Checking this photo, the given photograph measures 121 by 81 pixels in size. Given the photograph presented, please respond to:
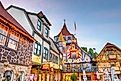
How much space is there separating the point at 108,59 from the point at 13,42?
2152cm

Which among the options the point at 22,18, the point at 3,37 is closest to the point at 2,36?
the point at 3,37

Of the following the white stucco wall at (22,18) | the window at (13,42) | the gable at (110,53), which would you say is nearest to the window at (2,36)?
the window at (13,42)

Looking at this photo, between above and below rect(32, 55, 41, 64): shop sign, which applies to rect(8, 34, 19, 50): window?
above

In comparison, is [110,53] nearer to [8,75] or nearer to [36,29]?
[36,29]

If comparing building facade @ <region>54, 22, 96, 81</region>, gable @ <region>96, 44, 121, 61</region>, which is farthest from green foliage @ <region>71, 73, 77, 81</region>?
gable @ <region>96, 44, 121, 61</region>

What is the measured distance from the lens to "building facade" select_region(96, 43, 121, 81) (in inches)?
1109

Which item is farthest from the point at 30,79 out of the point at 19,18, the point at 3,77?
the point at 19,18

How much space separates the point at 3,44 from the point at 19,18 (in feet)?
20.3

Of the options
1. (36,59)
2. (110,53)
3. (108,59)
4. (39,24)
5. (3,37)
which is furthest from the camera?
(110,53)

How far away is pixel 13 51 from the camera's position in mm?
12172

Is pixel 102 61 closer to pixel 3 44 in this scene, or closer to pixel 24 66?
pixel 24 66

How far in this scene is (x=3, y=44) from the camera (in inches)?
430

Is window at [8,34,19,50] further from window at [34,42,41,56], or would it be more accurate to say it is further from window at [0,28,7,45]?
window at [34,42,41,56]

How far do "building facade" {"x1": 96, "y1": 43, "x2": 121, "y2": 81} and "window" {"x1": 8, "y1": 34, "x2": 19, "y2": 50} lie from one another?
20.2 meters
